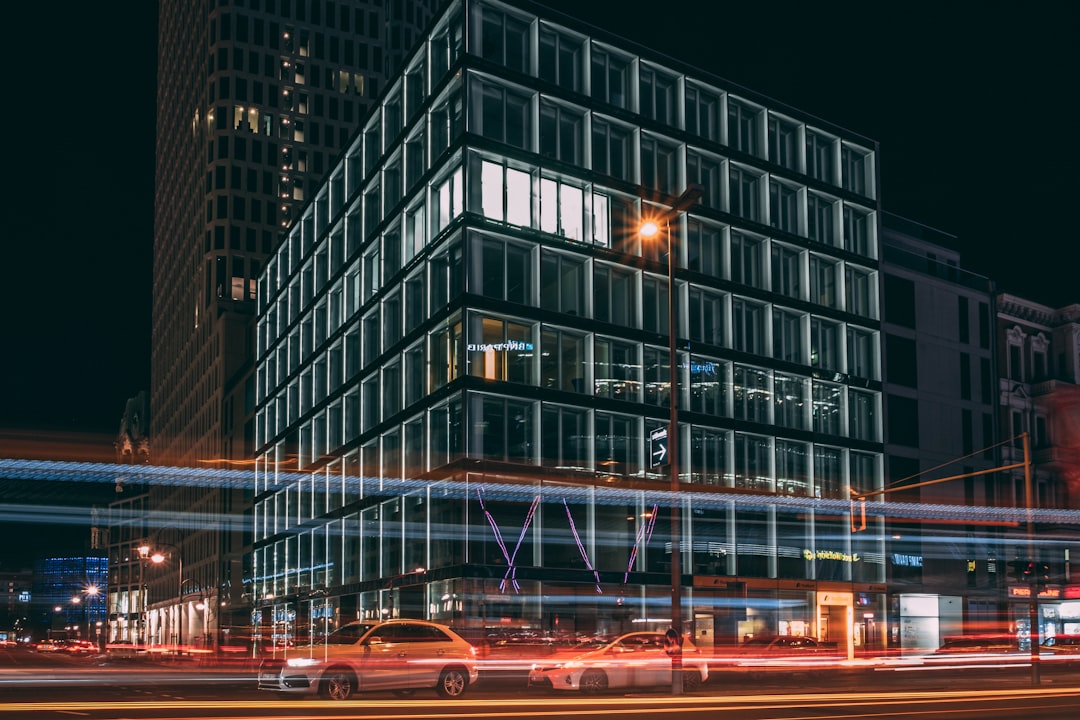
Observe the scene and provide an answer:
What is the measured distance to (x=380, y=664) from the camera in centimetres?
2481

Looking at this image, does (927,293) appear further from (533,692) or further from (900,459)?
(533,692)

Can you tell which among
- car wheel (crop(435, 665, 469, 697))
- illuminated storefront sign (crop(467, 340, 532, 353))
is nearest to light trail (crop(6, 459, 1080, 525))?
illuminated storefront sign (crop(467, 340, 532, 353))

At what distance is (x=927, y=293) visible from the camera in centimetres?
6994

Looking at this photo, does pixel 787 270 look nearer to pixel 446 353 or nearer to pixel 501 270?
pixel 501 270

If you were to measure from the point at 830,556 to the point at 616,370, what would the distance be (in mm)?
16826

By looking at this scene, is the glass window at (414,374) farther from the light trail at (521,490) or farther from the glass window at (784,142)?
the glass window at (784,142)

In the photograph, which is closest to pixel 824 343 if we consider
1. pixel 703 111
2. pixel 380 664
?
pixel 703 111

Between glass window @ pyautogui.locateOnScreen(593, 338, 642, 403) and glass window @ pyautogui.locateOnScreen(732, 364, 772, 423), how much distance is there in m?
6.96

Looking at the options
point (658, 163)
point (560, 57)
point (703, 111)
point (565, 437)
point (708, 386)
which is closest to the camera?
point (565, 437)

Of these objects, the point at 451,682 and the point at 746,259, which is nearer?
the point at 451,682

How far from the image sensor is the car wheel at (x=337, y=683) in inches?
950

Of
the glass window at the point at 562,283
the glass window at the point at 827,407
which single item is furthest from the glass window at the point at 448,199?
the glass window at the point at 827,407

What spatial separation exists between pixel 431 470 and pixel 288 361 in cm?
2956

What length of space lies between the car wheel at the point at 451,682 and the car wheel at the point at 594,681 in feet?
13.2
